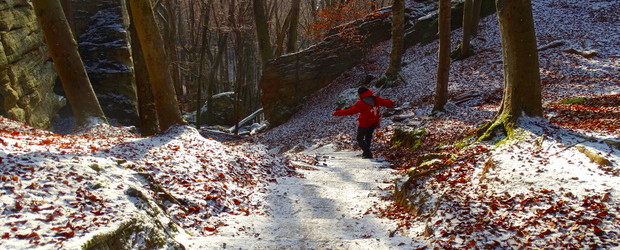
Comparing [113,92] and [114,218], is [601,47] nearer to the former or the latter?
[114,218]

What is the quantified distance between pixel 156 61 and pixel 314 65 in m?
13.8

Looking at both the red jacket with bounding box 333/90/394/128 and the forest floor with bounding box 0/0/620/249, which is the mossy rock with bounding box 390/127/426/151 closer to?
the forest floor with bounding box 0/0/620/249

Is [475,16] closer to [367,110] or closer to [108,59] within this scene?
[367,110]

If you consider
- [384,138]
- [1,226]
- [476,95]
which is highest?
[1,226]

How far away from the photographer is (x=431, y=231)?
4.46 metres

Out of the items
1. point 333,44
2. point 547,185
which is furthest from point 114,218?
point 333,44

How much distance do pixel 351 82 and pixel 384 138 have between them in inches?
354

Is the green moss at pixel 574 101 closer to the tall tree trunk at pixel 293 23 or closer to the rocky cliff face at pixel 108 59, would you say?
the tall tree trunk at pixel 293 23

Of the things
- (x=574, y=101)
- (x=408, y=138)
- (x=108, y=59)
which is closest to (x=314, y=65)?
(x=108, y=59)

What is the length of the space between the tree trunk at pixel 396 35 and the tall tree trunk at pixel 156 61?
1041 cm

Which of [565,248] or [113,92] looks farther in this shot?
[113,92]

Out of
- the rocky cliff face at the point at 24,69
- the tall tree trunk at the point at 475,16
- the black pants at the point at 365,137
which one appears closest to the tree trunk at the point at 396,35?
the tall tree trunk at the point at 475,16

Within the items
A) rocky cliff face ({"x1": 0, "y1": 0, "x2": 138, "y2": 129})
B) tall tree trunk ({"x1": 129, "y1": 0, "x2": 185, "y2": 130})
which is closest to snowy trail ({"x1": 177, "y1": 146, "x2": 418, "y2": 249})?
tall tree trunk ({"x1": 129, "y1": 0, "x2": 185, "y2": 130})

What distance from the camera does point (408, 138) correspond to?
37.9 feet
